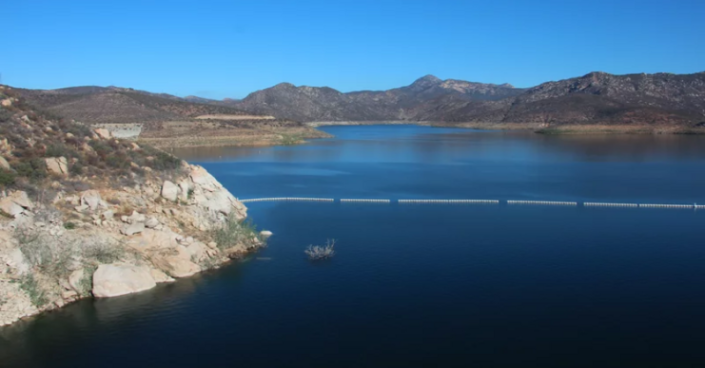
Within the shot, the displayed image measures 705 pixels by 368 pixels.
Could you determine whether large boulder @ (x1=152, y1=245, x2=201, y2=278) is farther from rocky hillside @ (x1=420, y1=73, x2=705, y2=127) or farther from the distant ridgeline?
rocky hillside @ (x1=420, y1=73, x2=705, y2=127)

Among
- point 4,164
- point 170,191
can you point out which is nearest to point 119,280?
point 170,191

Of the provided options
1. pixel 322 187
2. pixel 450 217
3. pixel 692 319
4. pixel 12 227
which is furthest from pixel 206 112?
pixel 692 319

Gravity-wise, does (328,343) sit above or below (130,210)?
below

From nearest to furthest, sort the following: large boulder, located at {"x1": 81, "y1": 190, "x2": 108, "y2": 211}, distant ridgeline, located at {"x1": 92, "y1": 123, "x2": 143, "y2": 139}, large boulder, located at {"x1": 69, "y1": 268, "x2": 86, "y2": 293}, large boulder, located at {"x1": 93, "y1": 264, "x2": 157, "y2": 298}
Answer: large boulder, located at {"x1": 69, "y1": 268, "x2": 86, "y2": 293}
large boulder, located at {"x1": 93, "y1": 264, "x2": 157, "y2": 298}
large boulder, located at {"x1": 81, "y1": 190, "x2": 108, "y2": 211}
distant ridgeline, located at {"x1": 92, "y1": 123, "x2": 143, "y2": 139}

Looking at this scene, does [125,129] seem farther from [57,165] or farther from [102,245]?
[102,245]

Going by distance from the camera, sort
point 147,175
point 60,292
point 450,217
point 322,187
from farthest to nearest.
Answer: point 322,187 < point 450,217 < point 147,175 < point 60,292

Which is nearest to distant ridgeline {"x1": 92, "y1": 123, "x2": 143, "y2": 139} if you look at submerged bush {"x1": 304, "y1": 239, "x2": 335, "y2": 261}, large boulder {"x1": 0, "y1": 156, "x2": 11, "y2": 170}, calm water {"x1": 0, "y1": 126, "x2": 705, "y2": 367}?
calm water {"x1": 0, "y1": 126, "x2": 705, "y2": 367}

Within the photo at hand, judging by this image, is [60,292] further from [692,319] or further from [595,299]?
[692,319]

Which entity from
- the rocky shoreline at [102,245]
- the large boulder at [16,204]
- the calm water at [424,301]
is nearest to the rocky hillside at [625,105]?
the calm water at [424,301]
